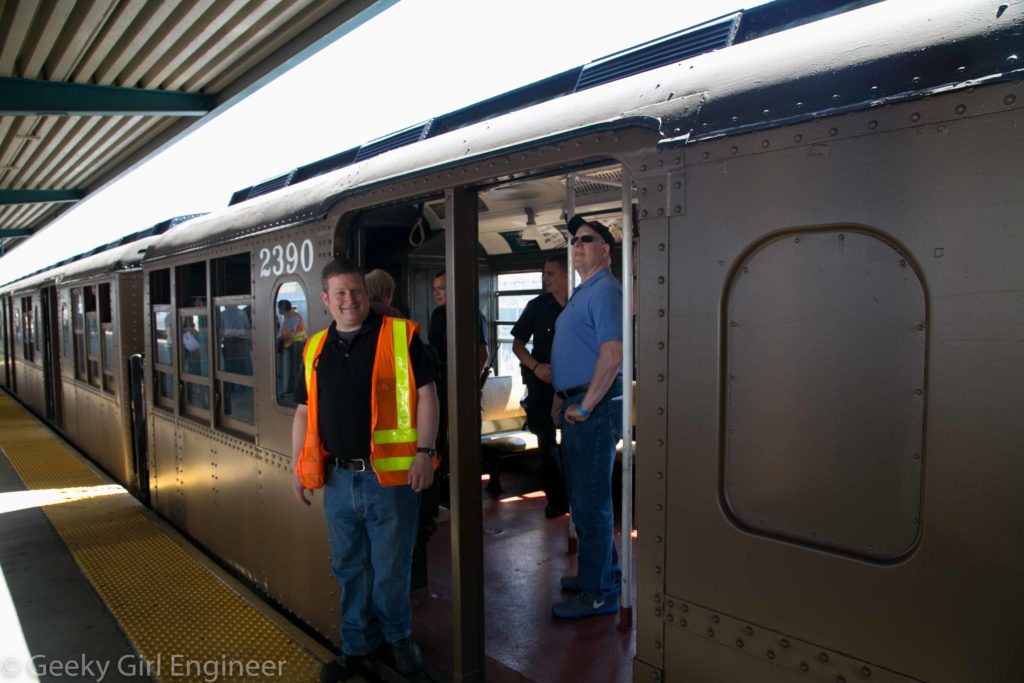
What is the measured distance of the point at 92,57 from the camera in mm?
6332

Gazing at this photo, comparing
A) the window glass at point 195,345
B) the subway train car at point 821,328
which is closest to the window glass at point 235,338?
the window glass at point 195,345

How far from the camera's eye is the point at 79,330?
336 inches

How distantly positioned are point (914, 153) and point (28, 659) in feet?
14.8

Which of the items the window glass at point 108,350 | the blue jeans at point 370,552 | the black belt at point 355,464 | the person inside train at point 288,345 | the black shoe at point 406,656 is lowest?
the black shoe at point 406,656

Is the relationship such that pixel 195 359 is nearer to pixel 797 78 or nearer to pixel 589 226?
pixel 589 226

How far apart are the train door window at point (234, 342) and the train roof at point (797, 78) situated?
211 cm

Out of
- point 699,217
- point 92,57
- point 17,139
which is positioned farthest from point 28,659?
point 17,139

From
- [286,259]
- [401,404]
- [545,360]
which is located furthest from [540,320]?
[401,404]

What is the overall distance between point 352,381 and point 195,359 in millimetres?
2625

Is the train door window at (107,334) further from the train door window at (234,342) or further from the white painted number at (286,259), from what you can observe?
the white painted number at (286,259)

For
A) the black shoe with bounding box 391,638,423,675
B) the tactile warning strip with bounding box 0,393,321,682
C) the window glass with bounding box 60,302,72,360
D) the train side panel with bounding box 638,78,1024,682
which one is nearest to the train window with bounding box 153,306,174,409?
the tactile warning strip with bounding box 0,393,321,682

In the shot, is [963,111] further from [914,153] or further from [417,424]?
[417,424]

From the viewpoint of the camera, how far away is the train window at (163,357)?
540 centimetres

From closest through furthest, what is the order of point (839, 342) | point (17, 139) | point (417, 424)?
point (839, 342), point (417, 424), point (17, 139)
